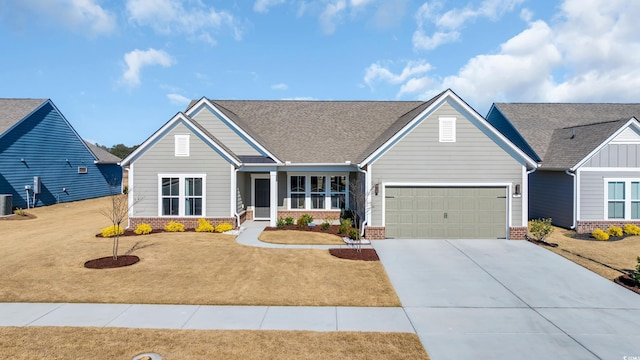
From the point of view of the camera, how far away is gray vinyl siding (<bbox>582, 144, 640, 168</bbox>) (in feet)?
55.4

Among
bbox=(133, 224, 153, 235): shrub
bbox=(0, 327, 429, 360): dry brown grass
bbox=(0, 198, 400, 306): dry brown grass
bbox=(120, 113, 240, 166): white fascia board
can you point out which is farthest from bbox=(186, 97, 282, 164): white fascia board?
bbox=(0, 327, 429, 360): dry brown grass

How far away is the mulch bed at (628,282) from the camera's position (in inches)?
369

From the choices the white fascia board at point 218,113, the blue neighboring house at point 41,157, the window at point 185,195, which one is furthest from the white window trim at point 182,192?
the blue neighboring house at point 41,157

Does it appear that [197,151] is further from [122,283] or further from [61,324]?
[61,324]

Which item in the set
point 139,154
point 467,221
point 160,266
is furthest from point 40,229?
point 467,221

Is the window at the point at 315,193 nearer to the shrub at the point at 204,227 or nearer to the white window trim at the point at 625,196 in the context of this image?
the shrub at the point at 204,227

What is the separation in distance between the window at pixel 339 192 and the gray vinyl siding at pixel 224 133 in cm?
468

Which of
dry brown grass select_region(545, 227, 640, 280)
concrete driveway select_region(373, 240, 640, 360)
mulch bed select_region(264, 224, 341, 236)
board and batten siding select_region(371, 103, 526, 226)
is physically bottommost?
concrete driveway select_region(373, 240, 640, 360)

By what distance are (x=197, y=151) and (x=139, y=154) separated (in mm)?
2751

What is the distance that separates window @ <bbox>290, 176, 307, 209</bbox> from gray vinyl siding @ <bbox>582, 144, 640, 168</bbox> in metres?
13.7

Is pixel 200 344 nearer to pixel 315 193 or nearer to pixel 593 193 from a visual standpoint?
pixel 315 193

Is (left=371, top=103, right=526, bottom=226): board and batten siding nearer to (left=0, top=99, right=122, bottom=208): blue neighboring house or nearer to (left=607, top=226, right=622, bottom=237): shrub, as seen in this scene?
(left=607, top=226, right=622, bottom=237): shrub

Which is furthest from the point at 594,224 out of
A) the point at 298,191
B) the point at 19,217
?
the point at 19,217

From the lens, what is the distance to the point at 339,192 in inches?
773
